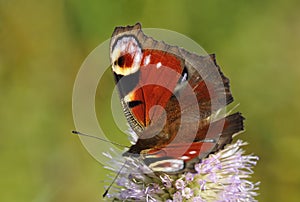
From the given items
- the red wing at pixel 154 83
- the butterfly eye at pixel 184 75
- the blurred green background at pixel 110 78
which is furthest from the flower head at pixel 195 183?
the blurred green background at pixel 110 78

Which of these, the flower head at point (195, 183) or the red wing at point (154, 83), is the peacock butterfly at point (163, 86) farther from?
the flower head at point (195, 183)

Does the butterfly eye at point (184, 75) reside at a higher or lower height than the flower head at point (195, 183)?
higher

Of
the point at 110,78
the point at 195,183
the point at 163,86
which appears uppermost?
the point at 110,78

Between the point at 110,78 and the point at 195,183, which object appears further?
the point at 110,78

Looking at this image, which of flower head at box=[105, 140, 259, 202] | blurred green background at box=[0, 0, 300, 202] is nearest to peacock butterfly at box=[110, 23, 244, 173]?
flower head at box=[105, 140, 259, 202]

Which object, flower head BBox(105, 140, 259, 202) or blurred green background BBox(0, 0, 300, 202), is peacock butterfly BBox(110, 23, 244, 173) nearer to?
flower head BBox(105, 140, 259, 202)

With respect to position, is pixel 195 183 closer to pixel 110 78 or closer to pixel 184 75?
pixel 184 75

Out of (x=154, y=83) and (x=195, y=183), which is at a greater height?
(x=154, y=83)

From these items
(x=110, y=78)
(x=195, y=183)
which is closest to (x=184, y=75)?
(x=195, y=183)
